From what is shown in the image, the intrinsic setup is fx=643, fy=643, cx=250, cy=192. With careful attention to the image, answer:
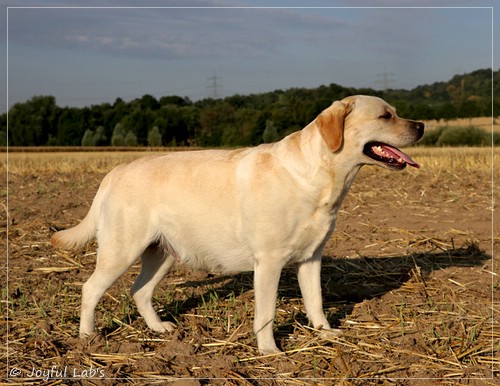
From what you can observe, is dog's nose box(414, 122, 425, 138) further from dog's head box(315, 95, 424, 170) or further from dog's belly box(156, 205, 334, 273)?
dog's belly box(156, 205, 334, 273)

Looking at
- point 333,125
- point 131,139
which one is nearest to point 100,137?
point 131,139

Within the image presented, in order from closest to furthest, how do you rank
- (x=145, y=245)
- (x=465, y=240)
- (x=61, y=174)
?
(x=145, y=245), (x=465, y=240), (x=61, y=174)

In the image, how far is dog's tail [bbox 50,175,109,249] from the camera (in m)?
5.38

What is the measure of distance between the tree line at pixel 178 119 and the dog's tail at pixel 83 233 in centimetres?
3248

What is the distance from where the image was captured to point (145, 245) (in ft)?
16.8

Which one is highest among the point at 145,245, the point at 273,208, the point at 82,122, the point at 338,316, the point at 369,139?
the point at 369,139

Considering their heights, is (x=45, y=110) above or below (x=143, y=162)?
below

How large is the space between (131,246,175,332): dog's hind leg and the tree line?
1272 inches

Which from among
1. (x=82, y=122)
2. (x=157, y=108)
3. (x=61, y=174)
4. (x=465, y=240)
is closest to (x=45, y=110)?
(x=82, y=122)

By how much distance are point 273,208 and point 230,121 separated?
39.3m

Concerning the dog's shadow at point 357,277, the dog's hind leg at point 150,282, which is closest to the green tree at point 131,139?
the dog's shadow at point 357,277

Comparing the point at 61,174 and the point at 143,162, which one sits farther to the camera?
the point at 61,174

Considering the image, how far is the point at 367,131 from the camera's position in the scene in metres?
4.86

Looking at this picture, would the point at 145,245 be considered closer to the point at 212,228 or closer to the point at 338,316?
the point at 212,228
